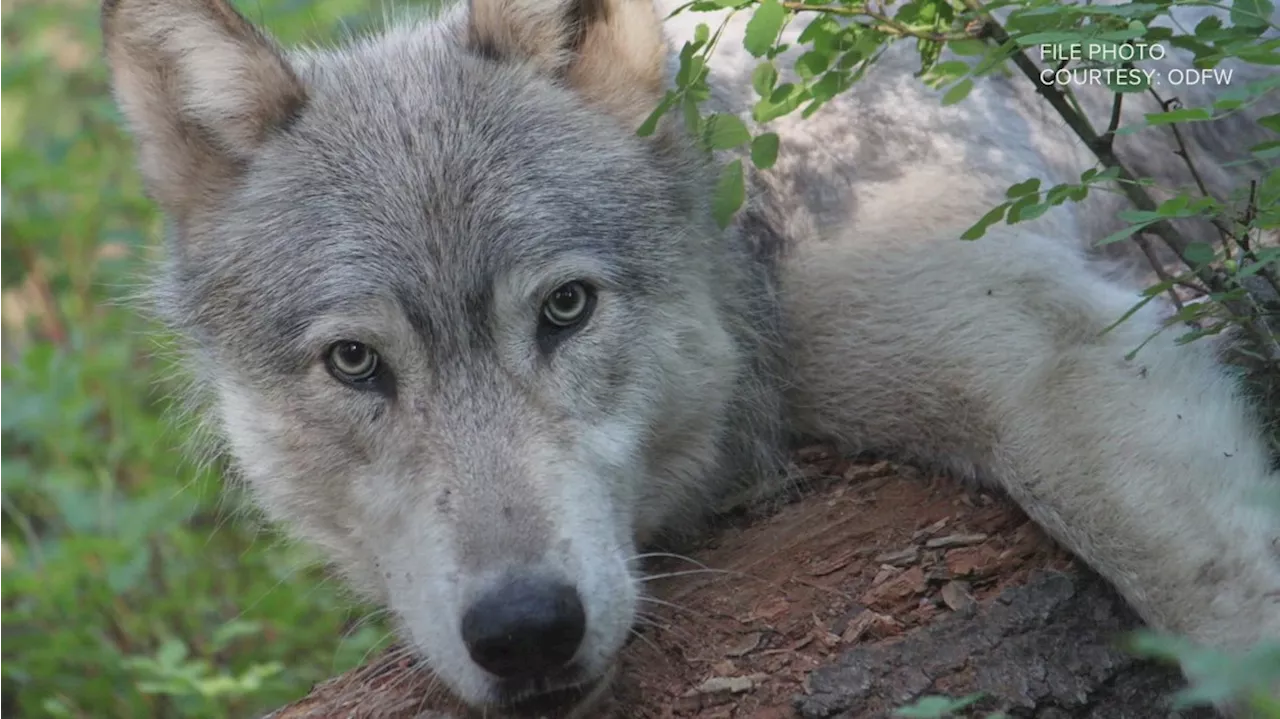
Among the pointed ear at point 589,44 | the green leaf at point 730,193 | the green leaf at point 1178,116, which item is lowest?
the green leaf at point 730,193

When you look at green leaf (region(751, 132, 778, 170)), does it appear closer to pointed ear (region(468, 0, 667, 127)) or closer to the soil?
pointed ear (region(468, 0, 667, 127))

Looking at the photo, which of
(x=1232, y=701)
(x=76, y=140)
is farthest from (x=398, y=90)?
(x=76, y=140)

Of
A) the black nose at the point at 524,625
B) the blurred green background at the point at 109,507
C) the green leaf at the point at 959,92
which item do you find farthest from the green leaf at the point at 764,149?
the blurred green background at the point at 109,507

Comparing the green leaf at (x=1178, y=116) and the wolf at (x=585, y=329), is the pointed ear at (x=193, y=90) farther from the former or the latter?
the green leaf at (x=1178, y=116)

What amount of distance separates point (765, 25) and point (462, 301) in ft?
2.97

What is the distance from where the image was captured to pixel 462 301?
3.13 m

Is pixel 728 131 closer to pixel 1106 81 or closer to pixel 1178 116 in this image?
pixel 1106 81

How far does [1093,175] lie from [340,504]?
1924mm

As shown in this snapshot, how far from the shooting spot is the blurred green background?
4660 millimetres

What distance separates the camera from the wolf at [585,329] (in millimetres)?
2969

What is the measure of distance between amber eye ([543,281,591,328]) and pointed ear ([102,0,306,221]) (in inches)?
35.1

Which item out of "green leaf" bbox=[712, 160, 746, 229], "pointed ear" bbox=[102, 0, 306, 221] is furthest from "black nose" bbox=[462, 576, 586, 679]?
"pointed ear" bbox=[102, 0, 306, 221]

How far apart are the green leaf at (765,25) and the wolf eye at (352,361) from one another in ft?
3.65

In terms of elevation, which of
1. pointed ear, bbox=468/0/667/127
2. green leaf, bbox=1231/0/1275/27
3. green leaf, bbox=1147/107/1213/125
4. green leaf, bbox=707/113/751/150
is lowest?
green leaf, bbox=1147/107/1213/125
